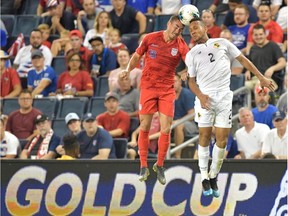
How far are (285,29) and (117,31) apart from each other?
3059mm

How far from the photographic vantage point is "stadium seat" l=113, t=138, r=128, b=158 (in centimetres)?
2278

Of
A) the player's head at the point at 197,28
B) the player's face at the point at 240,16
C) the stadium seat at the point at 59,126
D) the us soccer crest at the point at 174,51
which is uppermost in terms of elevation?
the player's head at the point at 197,28

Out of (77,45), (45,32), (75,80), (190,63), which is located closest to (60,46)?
(45,32)

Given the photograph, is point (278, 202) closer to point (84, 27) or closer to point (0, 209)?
point (0, 209)

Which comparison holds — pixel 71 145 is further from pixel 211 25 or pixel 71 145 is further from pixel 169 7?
pixel 169 7

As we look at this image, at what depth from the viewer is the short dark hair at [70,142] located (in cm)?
2203

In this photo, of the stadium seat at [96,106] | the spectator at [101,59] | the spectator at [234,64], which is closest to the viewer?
the spectator at [234,64]

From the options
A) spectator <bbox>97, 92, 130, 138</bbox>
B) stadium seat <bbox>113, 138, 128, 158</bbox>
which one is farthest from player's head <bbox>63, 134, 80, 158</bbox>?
spectator <bbox>97, 92, 130, 138</bbox>

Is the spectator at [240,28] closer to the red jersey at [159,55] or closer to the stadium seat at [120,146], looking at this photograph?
the stadium seat at [120,146]

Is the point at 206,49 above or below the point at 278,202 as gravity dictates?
above

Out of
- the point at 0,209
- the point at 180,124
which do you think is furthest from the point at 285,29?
the point at 0,209

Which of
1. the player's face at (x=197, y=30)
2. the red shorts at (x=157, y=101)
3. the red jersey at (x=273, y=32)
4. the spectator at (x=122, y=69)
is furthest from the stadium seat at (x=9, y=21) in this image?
the player's face at (x=197, y=30)

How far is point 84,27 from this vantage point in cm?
2673

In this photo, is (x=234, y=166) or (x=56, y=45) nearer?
(x=234, y=166)
